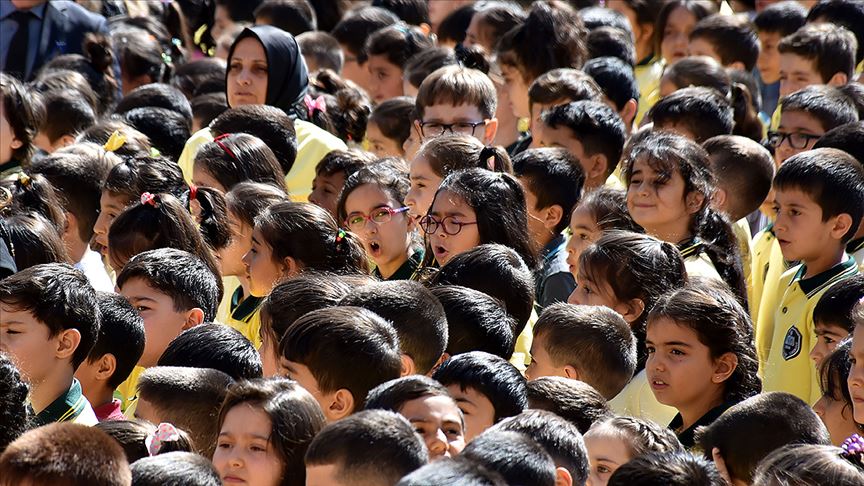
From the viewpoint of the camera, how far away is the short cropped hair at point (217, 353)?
3.75 m

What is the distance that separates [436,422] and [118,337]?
1.35 metres

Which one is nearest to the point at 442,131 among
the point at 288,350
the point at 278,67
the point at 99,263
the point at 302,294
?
the point at 278,67

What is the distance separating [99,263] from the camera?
17.8 feet

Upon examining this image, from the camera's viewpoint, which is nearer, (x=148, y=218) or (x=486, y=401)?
(x=486, y=401)

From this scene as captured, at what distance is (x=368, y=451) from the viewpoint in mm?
2732

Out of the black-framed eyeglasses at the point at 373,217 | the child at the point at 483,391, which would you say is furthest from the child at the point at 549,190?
the child at the point at 483,391

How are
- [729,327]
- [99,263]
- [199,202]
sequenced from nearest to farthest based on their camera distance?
[729,327] → [199,202] → [99,263]

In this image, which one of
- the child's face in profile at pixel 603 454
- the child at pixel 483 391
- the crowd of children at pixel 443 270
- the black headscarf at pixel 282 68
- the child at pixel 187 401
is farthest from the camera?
the black headscarf at pixel 282 68

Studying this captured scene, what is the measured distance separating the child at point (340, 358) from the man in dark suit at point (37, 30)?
497 cm

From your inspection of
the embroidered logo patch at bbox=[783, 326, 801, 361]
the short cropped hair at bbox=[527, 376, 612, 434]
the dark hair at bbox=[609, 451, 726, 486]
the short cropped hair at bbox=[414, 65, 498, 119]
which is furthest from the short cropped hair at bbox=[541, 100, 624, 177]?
the dark hair at bbox=[609, 451, 726, 486]

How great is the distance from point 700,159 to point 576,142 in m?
0.87

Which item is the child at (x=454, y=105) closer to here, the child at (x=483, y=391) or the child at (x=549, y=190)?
the child at (x=549, y=190)

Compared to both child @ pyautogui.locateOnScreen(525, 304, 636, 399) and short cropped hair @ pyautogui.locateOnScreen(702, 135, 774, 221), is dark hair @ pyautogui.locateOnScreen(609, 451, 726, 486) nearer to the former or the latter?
child @ pyautogui.locateOnScreen(525, 304, 636, 399)

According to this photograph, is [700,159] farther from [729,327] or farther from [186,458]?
[186,458]
